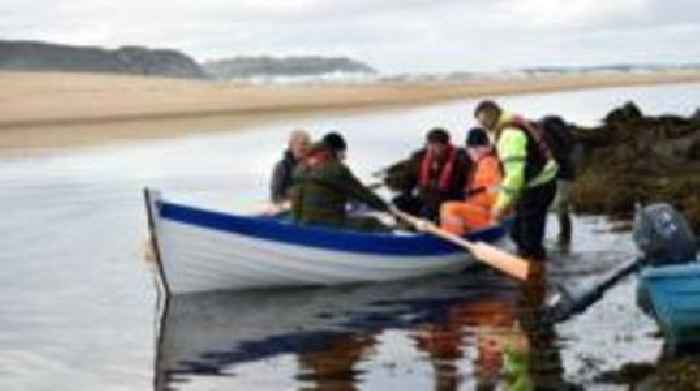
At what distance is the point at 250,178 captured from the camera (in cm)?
3403

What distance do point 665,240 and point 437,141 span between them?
607cm

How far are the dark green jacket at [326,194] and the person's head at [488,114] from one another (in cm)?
163

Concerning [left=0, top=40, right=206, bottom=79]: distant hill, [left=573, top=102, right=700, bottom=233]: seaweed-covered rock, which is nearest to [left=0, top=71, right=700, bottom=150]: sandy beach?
[left=573, top=102, right=700, bottom=233]: seaweed-covered rock

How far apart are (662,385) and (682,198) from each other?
38.9ft

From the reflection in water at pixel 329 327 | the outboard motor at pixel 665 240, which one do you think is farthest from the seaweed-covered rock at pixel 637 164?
the outboard motor at pixel 665 240

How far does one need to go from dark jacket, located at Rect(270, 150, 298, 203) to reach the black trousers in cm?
353

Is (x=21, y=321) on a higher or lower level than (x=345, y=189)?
lower

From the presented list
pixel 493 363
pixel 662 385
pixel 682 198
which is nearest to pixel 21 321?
pixel 493 363

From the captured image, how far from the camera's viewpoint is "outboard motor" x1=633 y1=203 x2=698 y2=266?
37.9 feet

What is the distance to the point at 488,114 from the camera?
15.4m

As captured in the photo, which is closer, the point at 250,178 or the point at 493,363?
the point at 493,363

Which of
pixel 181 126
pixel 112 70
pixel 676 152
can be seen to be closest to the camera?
pixel 676 152

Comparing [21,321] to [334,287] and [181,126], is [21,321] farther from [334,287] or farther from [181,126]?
[181,126]

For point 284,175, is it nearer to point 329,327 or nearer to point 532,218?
point 532,218
